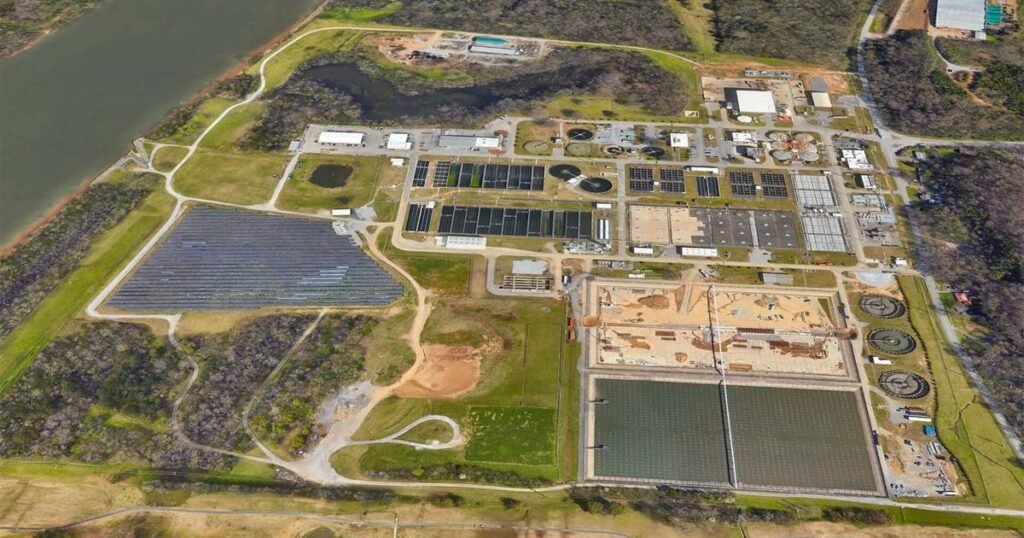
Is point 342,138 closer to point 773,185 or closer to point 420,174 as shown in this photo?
point 420,174

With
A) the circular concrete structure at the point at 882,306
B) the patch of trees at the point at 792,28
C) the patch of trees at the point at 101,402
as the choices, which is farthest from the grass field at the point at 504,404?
the patch of trees at the point at 792,28

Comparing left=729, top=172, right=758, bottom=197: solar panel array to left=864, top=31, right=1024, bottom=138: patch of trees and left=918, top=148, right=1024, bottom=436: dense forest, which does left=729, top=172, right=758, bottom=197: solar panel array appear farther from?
left=864, top=31, right=1024, bottom=138: patch of trees

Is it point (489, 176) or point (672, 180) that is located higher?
point (672, 180)

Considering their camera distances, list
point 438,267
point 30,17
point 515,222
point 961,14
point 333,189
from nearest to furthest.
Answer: point 438,267, point 515,222, point 333,189, point 961,14, point 30,17

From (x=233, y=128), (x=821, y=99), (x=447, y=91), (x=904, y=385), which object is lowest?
→ (x=904, y=385)

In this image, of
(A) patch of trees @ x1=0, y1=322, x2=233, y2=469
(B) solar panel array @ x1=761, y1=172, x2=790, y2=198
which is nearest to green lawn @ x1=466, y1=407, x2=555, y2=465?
(A) patch of trees @ x1=0, y1=322, x2=233, y2=469

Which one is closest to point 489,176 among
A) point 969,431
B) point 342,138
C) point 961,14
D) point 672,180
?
point 342,138
